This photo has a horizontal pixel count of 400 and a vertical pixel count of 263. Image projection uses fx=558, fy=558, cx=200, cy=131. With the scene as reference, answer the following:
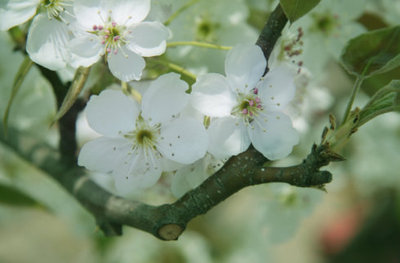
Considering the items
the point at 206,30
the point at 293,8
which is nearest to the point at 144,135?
the point at 293,8

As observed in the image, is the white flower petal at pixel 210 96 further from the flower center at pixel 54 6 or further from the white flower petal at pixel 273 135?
the flower center at pixel 54 6

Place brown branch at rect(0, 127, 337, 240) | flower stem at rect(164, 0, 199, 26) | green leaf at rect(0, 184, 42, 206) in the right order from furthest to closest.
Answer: green leaf at rect(0, 184, 42, 206) < flower stem at rect(164, 0, 199, 26) < brown branch at rect(0, 127, 337, 240)

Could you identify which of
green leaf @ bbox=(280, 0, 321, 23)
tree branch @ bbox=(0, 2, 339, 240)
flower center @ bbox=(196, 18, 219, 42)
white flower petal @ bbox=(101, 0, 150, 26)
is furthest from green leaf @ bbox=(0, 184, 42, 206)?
green leaf @ bbox=(280, 0, 321, 23)

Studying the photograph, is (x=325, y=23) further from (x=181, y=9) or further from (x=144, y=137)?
(x=144, y=137)

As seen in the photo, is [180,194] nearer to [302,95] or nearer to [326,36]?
[302,95]

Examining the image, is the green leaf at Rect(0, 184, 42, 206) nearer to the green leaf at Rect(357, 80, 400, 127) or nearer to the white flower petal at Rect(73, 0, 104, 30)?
the white flower petal at Rect(73, 0, 104, 30)

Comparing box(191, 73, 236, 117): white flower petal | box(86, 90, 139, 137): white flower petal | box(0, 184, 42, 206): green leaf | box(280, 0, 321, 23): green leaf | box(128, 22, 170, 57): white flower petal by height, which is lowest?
box(0, 184, 42, 206): green leaf

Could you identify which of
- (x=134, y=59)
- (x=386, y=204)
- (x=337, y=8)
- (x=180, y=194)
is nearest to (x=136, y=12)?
(x=134, y=59)

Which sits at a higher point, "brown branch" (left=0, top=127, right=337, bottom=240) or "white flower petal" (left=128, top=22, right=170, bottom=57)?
"white flower petal" (left=128, top=22, right=170, bottom=57)
